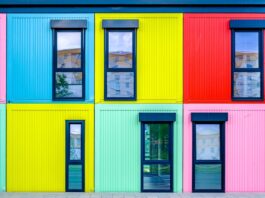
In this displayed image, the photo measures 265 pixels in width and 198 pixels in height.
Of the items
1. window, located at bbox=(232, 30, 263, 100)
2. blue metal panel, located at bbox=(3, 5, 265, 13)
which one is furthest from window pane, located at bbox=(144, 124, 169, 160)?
blue metal panel, located at bbox=(3, 5, 265, 13)

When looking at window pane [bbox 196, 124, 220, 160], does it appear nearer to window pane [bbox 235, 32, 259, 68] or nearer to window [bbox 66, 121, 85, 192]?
window pane [bbox 235, 32, 259, 68]

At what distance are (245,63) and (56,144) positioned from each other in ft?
17.8

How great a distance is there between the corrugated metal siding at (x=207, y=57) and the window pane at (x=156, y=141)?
1042mm

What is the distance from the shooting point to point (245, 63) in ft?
32.6

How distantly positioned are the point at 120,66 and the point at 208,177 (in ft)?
12.2

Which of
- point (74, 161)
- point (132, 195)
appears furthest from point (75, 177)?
point (132, 195)

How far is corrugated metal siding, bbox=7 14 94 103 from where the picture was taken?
32.3ft

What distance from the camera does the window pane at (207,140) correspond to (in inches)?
389

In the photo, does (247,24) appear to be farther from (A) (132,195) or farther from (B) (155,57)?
(A) (132,195)

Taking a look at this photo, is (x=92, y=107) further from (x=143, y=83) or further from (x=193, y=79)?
(x=193, y=79)

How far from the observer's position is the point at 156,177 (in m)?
9.84

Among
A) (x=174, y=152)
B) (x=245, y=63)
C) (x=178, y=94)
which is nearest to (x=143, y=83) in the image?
(x=178, y=94)

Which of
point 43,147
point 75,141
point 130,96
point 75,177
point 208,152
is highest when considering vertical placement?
point 130,96

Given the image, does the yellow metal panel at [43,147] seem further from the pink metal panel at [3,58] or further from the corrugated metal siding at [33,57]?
the pink metal panel at [3,58]
